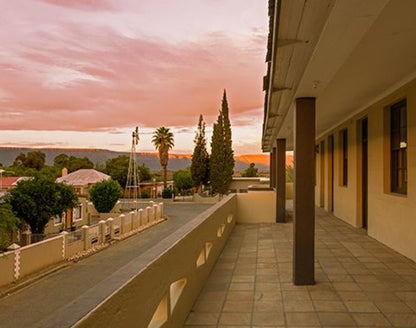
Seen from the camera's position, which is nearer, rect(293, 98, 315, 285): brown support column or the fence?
rect(293, 98, 315, 285): brown support column

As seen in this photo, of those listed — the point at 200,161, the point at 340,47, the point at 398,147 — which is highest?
the point at 200,161

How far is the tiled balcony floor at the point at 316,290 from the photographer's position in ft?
12.3

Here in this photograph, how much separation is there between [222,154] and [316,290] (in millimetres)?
31295

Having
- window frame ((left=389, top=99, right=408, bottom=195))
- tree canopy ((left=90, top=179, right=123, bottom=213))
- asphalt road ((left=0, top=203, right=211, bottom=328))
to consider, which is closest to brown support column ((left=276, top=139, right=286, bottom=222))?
window frame ((left=389, top=99, right=408, bottom=195))

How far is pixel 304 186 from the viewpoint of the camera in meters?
5.00

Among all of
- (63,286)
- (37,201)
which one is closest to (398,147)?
(63,286)

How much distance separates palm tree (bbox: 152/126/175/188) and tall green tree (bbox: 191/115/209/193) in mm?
4404

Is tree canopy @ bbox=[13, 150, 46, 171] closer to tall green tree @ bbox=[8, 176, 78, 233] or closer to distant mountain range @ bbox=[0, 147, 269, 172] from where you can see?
distant mountain range @ bbox=[0, 147, 269, 172]

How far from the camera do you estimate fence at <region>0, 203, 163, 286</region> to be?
9.75 m

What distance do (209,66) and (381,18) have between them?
12.4 m

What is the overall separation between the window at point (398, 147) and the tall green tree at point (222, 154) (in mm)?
28486

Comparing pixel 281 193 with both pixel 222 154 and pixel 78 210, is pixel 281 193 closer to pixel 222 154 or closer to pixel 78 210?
pixel 78 210

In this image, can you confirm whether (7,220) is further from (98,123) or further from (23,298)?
(98,123)

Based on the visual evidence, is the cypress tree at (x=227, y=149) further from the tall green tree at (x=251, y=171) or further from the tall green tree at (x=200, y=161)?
the tall green tree at (x=251, y=171)
